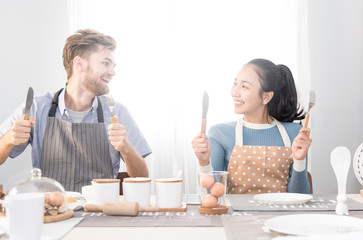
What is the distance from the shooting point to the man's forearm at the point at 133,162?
1.77 meters

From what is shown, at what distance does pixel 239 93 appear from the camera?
74.2 inches

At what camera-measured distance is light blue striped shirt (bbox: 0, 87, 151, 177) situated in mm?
1893

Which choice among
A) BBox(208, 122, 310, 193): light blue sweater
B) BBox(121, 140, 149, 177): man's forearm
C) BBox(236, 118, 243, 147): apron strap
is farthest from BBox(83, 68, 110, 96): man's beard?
BBox(236, 118, 243, 147): apron strap

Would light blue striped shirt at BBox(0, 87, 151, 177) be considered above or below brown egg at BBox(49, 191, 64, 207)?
above

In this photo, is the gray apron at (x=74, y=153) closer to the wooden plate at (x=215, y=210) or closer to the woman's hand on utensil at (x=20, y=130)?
the woman's hand on utensil at (x=20, y=130)

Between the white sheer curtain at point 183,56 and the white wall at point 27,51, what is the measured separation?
0.61ft

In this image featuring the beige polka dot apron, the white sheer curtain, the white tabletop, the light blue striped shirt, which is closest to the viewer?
the white tabletop

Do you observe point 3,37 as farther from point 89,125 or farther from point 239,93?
point 239,93

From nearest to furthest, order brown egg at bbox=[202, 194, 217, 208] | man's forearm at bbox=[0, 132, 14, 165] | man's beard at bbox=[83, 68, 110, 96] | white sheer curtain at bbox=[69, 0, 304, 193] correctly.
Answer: brown egg at bbox=[202, 194, 217, 208]
man's forearm at bbox=[0, 132, 14, 165]
man's beard at bbox=[83, 68, 110, 96]
white sheer curtain at bbox=[69, 0, 304, 193]

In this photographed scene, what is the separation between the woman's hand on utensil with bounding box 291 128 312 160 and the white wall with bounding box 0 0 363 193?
133cm

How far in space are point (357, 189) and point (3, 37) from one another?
2.80 meters

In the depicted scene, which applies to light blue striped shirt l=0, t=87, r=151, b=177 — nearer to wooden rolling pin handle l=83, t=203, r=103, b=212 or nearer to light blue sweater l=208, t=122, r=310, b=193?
light blue sweater l=208, t=122, r=310, b=193

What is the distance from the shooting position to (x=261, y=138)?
189cm

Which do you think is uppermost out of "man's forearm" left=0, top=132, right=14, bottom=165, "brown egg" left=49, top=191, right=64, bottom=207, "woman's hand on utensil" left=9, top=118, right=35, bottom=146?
"woman's hand on utensil" left=9, top=118, right=35, bottom=146
